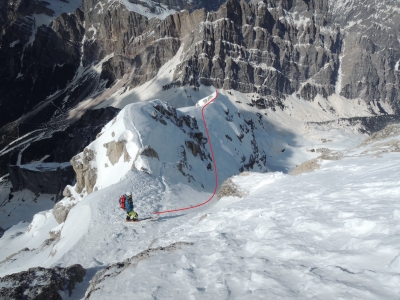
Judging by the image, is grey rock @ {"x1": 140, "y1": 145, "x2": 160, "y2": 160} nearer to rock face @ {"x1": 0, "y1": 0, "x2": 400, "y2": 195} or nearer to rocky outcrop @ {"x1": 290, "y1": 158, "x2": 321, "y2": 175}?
rocky outcrop @ {"x1": 290, "y1": 158, "x2": 321, "y2": 175}

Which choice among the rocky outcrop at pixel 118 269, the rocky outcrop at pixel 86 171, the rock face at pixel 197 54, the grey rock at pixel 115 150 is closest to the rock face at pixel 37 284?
the rocky outcrop at pixel 118 269

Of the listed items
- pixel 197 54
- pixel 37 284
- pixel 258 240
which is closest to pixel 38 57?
pixel 197 54

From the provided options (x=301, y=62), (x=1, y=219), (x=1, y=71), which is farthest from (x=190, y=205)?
(x=1, y=71)

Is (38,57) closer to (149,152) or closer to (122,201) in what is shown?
(149,152)

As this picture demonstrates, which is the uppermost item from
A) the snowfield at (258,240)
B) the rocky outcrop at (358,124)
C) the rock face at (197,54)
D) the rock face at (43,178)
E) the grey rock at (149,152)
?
the rock face at (197,54)

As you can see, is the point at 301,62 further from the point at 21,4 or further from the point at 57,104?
the point at 21,4

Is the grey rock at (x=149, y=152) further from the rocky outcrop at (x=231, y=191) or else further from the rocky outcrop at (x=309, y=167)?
the rocky outcrop at (x=309, y=167)
